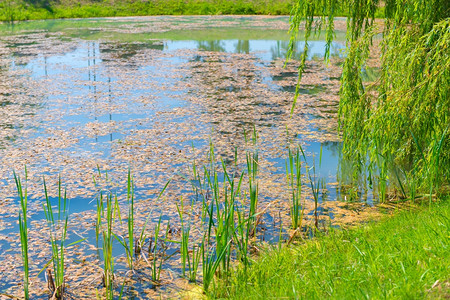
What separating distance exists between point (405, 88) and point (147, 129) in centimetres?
295

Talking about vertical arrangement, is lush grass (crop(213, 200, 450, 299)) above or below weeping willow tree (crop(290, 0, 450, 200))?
below

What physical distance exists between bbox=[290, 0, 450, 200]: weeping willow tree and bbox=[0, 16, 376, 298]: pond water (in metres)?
0.46

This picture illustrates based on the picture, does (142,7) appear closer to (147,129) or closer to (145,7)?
(145,7)

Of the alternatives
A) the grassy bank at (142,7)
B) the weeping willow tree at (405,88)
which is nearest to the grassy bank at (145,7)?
the grassy bank at (142,7)

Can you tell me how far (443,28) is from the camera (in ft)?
10.9

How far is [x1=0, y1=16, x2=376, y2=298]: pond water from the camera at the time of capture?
139 inches

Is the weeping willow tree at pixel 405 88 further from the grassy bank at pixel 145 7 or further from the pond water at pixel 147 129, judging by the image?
the grassy bank at pixel 145 7

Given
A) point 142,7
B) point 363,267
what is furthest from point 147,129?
point 142,7

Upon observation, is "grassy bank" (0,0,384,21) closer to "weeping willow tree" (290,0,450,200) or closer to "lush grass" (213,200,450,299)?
"weeping willow tree" (290,0,450,200)

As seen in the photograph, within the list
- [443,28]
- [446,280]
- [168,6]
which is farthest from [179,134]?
[168,6]

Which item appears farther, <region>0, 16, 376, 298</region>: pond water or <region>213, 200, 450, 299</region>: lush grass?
<region>0, 16, 376, 298</region>: pond water

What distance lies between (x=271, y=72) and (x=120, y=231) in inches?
242

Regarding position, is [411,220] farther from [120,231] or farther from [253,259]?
[120,231]

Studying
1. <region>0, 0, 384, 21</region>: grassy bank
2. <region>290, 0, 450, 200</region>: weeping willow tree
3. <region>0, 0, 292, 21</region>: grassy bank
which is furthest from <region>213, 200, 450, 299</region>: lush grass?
<region>0, 0, 292, 21</region>: grassy bank
